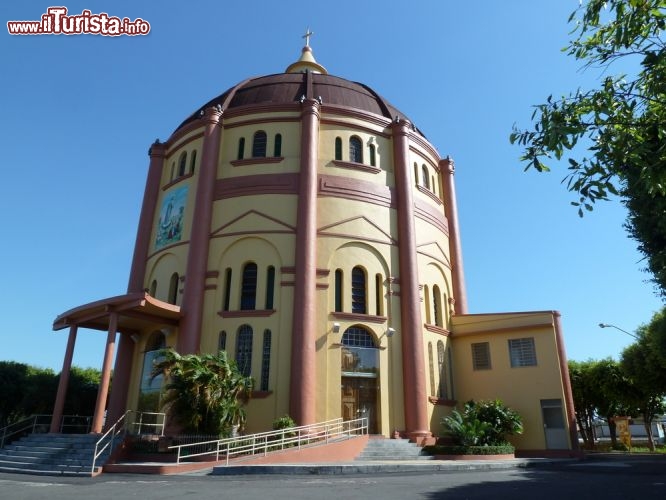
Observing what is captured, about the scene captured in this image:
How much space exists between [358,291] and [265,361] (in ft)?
17.5

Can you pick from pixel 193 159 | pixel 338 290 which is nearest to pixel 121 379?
pixel 338 290

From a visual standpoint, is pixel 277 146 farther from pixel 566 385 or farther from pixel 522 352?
pixel 566 385

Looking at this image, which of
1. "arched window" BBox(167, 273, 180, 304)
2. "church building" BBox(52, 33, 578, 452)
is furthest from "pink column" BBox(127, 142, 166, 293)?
"arched window" BBox(167, 273, 180, 304)

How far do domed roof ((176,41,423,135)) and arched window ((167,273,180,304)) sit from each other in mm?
9351

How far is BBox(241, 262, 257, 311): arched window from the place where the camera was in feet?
72.7

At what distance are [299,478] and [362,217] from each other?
1372 cm

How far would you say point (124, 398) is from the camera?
22938mm

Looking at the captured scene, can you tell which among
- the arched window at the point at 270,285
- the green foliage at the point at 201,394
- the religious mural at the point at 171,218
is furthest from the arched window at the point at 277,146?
the green foliage at the point at 201,394

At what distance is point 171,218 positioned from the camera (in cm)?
2527

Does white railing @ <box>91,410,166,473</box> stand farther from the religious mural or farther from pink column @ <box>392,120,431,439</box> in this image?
pink column @ <box>392,120,431,439</box>

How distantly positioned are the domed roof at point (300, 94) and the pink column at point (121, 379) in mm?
12946

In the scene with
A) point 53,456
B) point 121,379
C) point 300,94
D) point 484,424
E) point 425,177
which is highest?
point 300,94

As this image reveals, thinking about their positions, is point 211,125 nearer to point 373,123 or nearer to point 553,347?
point 373,123

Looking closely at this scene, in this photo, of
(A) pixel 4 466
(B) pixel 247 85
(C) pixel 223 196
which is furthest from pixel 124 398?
(B) pixel 247 85
